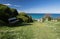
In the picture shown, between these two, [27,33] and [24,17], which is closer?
[27,33]

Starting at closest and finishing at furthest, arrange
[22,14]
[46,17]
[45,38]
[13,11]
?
[45,38] → [13,11] → [22,14] → [46,17]

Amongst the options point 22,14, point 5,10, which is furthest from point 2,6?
point 22,14

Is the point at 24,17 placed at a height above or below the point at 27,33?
above

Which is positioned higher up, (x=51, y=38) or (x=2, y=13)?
(x=2, y=13)

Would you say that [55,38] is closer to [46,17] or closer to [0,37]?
[0,37]

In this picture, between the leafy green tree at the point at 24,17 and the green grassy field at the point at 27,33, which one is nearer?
the green grassy field at the point at 27,33

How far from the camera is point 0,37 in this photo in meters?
6.28

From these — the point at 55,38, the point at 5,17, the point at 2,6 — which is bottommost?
the point at 55,38

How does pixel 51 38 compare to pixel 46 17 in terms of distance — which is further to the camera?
pixel 46 17

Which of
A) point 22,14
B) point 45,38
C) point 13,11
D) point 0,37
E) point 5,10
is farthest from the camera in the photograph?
point 22,14

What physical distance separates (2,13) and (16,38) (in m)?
5.85

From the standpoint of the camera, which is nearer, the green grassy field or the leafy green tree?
the green grassy field

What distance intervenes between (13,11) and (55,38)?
8.39 metres

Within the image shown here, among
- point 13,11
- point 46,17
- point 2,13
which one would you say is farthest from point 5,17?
point 46,17
